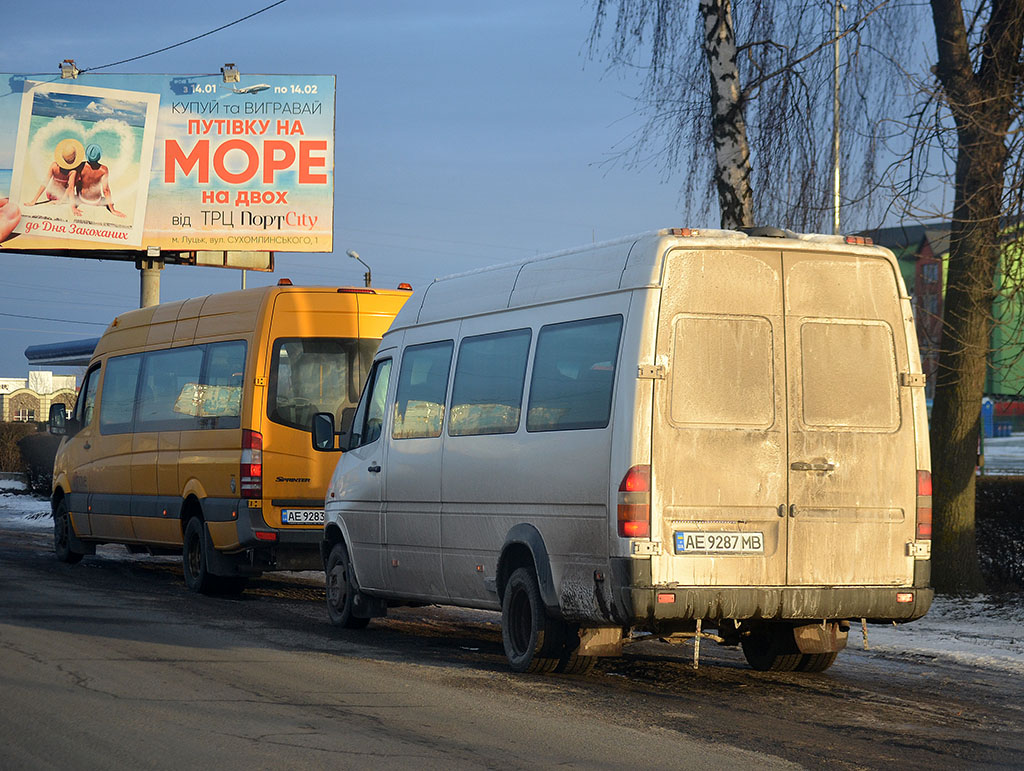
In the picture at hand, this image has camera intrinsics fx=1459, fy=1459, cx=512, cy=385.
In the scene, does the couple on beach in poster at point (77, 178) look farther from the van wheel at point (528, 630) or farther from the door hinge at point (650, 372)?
the door hinge at point (650, 372)

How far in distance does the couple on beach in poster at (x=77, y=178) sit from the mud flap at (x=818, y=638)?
24.1 m

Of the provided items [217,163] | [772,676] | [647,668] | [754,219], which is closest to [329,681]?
[647,668]

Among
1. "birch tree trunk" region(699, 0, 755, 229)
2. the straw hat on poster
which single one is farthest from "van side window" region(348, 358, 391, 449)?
the straw hat on poster

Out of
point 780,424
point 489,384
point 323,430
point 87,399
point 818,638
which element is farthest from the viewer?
point 87,399

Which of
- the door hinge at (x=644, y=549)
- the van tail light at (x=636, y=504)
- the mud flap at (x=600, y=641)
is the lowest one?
the mud flap at (x=600, y=641)

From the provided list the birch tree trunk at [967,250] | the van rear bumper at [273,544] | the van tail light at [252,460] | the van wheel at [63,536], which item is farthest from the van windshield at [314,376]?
the birch tree trunk at [967,250]

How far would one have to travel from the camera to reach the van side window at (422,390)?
10328mm

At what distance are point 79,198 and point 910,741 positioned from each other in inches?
1033

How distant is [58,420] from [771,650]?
1060 centimetres

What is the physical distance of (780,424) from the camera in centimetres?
844

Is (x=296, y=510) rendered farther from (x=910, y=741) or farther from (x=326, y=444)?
(x=910, y=741)

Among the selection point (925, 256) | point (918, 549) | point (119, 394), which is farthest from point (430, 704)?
point (119, 394)

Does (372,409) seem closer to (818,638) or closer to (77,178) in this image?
(818,638)

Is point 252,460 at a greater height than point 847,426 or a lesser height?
lesser
